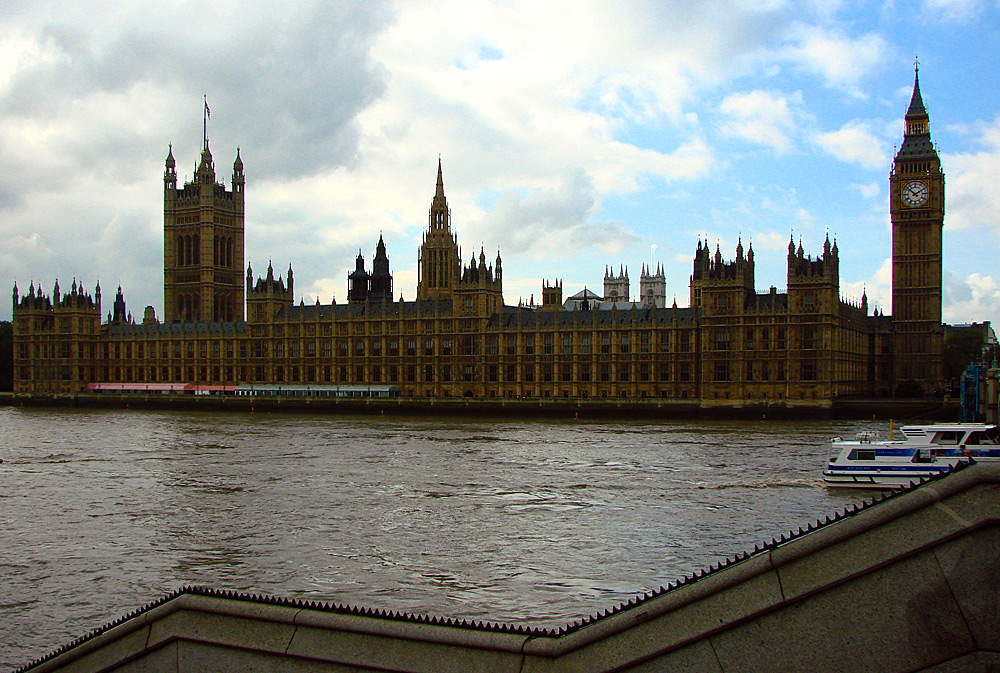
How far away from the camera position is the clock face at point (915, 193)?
104838 millimetres

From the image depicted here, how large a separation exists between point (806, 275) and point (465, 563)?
238ft

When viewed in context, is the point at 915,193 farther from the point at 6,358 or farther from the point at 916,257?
the point at 6,358

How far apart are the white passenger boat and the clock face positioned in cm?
7341

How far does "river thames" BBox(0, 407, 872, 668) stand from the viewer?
74.7 ft

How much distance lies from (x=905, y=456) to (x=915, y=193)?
252ft

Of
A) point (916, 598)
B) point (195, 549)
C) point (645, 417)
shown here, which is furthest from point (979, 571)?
point (645, 417)

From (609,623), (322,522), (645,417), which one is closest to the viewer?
(609,623)

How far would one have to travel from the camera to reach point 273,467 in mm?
48125

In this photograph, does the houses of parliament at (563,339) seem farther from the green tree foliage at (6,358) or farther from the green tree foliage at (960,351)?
the green tree foliage at (960,351)

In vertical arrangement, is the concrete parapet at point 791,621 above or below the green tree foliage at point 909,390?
above

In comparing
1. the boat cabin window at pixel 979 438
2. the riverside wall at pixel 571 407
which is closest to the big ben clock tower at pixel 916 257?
the riverside wall at pixel 571 407

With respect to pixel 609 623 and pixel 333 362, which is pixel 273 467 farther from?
pixel 333 362

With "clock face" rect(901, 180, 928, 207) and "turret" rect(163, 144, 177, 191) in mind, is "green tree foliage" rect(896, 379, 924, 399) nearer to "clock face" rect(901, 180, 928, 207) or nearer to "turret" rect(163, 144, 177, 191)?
"clock face" rect(901, 180, 928, 207)

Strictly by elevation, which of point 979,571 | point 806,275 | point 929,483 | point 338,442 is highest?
point 806,275
